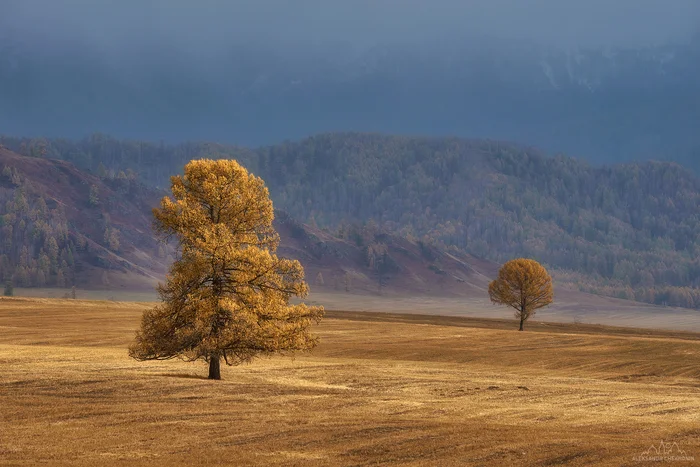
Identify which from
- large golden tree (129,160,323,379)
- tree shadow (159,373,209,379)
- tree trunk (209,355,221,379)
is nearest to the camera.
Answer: large golden tree (129,160,323,379)

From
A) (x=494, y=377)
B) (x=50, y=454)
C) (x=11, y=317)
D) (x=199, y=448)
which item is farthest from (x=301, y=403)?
(x=11, y=317)

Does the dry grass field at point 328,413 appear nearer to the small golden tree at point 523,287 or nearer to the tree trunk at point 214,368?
the tree trunk at point 214,368

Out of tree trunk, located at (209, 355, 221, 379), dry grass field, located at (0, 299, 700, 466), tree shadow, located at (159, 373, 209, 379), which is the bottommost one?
dry grass field, located at (0, 299, 700, 466)

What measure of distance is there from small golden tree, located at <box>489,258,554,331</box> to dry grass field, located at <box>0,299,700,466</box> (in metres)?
61.3

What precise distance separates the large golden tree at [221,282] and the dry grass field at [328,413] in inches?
89.0

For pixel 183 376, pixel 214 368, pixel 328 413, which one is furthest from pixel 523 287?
pixel 328 413

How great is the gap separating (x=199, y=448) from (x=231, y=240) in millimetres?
19526

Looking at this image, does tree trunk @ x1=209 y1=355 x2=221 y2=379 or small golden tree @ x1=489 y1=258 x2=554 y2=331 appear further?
small golden tree @ x1=489 y1=258 x2=554 y2=331

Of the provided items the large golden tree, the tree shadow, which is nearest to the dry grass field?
the tree shadow

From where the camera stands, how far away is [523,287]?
13762 cm

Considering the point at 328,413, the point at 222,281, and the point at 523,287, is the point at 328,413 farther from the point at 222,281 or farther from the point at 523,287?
the point at 523,287

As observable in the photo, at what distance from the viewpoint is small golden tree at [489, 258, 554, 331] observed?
451 feet

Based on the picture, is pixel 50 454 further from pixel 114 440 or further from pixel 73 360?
pixel 73 360

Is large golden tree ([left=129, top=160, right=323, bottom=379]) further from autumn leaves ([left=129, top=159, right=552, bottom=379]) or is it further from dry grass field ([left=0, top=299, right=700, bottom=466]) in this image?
dry grass field ([left=0, top=299, right=700, bottom=466])
